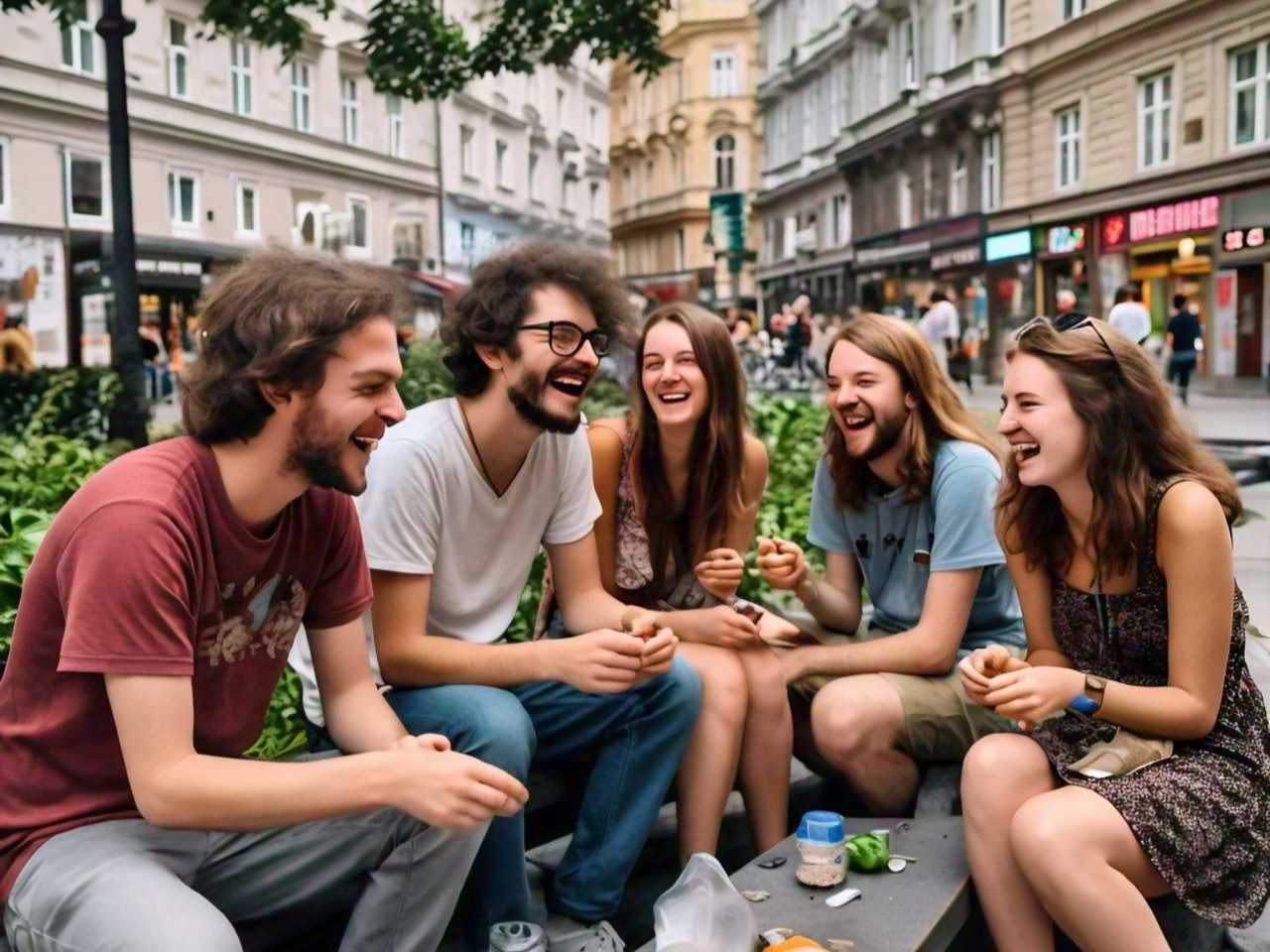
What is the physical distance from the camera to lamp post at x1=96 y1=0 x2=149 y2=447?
7207 millimetres

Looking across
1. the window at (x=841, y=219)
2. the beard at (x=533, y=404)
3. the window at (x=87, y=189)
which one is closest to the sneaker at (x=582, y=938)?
the beard at (x=533, y=404)

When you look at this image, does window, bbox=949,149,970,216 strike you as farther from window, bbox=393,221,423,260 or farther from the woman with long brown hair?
the woman with long brown hair

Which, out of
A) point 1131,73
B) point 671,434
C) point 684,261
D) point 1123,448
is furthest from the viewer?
point 684,261

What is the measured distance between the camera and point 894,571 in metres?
3.23

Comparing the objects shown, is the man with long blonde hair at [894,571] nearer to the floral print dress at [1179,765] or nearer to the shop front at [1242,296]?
the floral print dress at [1179,765]

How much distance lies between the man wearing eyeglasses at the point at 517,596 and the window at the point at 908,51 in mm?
25865

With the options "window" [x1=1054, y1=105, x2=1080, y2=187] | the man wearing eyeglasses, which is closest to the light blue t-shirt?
the man wearing eyeglasses

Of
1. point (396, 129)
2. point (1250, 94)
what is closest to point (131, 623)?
point (1250, 94)

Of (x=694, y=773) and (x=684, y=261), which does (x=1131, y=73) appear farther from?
(x=684, y=261)

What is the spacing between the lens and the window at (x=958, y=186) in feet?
84.7

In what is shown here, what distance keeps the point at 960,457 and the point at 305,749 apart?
1.68 meters

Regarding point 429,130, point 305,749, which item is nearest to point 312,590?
point 305,749

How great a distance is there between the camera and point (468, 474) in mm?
2693

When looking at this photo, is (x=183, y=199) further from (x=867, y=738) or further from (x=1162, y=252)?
(x=867, y=738)
